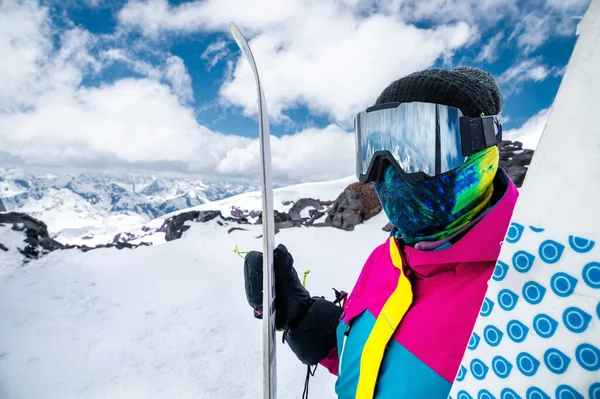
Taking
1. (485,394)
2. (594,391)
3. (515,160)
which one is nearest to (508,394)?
(485,394)

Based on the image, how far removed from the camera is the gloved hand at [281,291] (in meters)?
2.09

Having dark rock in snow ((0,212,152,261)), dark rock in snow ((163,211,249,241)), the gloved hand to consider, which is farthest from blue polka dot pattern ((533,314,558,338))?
dark rock in snow ((163,211,249,241))

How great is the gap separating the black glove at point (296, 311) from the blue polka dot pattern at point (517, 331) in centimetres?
142

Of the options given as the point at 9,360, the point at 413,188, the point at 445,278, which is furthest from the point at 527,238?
the point at 9,360

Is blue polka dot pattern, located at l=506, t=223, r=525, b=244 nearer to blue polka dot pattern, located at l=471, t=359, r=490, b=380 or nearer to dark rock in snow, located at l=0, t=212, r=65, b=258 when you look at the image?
blue polka dot pattern, located at l=471, t=359, r=490, b=380

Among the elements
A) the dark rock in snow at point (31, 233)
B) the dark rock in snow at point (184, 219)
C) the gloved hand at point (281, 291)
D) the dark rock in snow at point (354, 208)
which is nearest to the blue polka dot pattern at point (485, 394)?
the gloved hand at point (281, 291)

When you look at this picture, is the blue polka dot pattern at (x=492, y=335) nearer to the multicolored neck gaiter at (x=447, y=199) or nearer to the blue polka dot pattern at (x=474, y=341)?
A: the blue polka dot pattern at (x=474, y=341)

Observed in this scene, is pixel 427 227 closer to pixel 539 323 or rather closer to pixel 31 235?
pixel 539 323

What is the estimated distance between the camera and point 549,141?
0.66 meters

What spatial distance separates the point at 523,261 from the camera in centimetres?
71

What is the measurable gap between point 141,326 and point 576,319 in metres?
6.66

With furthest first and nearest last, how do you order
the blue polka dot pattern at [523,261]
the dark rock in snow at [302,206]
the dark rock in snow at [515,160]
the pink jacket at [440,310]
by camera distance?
the dark rock in snow at [302,206] → the dark rock in snow at [515,160] → the pink jacket at [440,310] → the blue polka dot pattern at [523,261]

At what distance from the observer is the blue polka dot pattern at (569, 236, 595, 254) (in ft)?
2.01

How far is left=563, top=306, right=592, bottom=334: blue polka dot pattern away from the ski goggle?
0.75m
